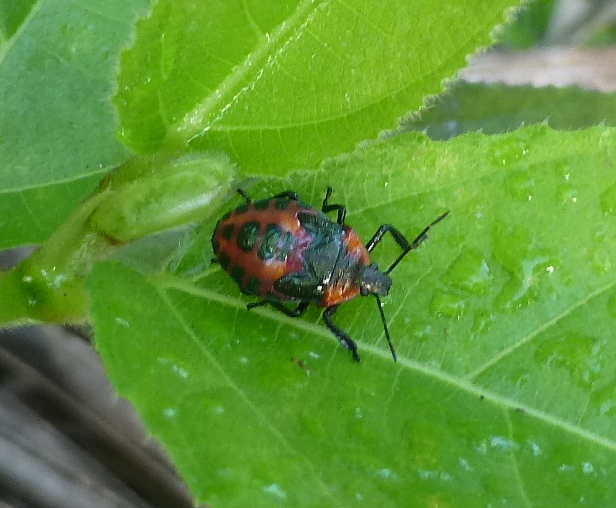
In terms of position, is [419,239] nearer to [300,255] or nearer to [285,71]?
[285,71]

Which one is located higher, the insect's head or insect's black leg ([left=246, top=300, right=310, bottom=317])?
the insect's head

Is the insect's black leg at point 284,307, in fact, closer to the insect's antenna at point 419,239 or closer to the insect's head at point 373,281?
the insect's head at point 373,281

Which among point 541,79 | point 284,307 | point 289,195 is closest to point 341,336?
point 284,307

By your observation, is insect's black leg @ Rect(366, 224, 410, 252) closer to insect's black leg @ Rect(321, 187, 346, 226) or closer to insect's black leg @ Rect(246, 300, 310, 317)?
insect's black leg @ Rect(321, 187, 346, 226)

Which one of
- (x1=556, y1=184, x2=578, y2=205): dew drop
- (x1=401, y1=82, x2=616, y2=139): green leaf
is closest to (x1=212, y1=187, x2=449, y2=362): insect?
(x1=556, y1=184, x2=578, y2=205): dew drop

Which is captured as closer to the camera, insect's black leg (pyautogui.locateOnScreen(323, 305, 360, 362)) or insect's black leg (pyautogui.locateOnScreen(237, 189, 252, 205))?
insect's black leg (pyautogui.locateOnScreen(323, 305, 360, 362))

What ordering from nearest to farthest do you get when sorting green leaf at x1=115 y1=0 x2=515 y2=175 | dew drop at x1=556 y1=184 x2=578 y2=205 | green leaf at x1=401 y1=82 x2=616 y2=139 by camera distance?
green leaf at x1=115 y1=0 x2=515 y2=175
dew drop at x1=556 y1=184 x2=578 y2=205
green leaf at x1=401 y1=82 x2=616 y2=139
